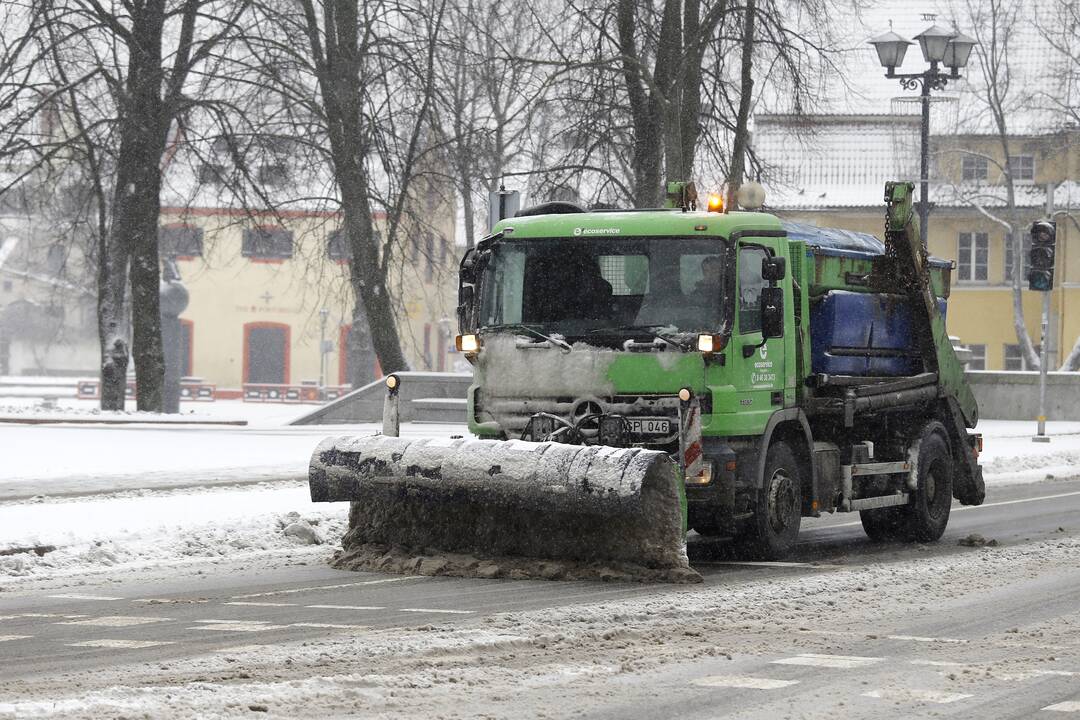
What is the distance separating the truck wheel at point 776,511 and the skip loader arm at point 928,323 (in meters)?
2.70

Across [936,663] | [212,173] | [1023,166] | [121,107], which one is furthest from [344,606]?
[1023,166]

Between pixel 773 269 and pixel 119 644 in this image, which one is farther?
pixel 773 269

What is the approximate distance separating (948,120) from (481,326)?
159 ft

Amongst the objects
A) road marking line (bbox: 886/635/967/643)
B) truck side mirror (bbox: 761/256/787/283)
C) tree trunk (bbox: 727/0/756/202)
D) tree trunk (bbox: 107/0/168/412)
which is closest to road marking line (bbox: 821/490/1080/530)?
truck side mirror (bbox: 761/256/787/283)

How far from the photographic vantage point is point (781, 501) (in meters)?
13.5

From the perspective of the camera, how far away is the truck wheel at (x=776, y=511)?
13.3 m

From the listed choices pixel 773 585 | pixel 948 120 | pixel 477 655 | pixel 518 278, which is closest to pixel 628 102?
pixel 518 278

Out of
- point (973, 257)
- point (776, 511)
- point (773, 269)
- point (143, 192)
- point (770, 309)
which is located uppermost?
point (973, 257)

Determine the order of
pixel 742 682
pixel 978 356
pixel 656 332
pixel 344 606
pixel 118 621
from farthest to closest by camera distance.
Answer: pixel 978 356 < pixel 656 332 < pixel 344 606 < pixel 118 621 < pixel 742 682

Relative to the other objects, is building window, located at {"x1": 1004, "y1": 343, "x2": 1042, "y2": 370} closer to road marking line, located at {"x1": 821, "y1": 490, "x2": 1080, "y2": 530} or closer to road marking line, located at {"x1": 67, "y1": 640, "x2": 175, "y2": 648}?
road marking line, located at {"x1": 821, "y1": 490, "x2": 1080, "y2": 530}

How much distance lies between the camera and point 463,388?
109 ft

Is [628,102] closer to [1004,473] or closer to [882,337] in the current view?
[1004,473]

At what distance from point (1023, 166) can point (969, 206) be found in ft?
12.6

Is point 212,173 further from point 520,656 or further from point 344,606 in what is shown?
point 520,656
